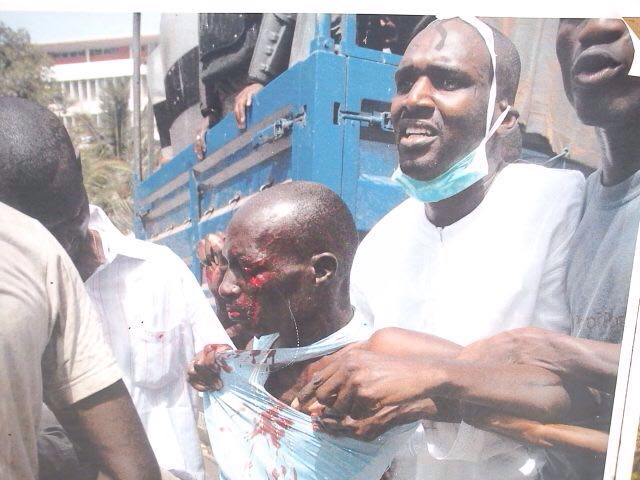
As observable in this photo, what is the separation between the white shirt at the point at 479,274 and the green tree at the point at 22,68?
1061 millimetres

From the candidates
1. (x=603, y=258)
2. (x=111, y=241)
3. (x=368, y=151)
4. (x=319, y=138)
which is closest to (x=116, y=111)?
(x=111, y=241)

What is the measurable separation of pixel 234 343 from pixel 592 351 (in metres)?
1.03

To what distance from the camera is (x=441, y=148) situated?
1718 mm

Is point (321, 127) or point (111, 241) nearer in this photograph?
point (321, 127)

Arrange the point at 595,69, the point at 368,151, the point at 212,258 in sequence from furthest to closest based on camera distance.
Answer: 1. the point at 212,258
2. the point at 368,151
3. the point at 595,69

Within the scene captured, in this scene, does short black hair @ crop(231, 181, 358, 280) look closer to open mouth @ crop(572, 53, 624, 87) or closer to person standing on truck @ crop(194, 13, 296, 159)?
person standing on truck @ crop(194, 13, 296, 159)

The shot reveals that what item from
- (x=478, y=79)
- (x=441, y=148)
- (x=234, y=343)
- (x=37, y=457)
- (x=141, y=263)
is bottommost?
(x=37, y=457)

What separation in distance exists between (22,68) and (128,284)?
71 centimetres

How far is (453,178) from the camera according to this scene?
1.74 m

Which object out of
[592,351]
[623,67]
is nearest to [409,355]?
[592,351]

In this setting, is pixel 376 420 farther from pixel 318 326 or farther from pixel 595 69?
pixel 595 69

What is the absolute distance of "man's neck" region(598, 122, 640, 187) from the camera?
5.53 feet

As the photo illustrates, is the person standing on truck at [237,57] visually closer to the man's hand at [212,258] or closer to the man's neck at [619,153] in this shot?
the man's hand at [212,258]

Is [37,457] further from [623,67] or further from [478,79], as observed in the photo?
[623,67]
